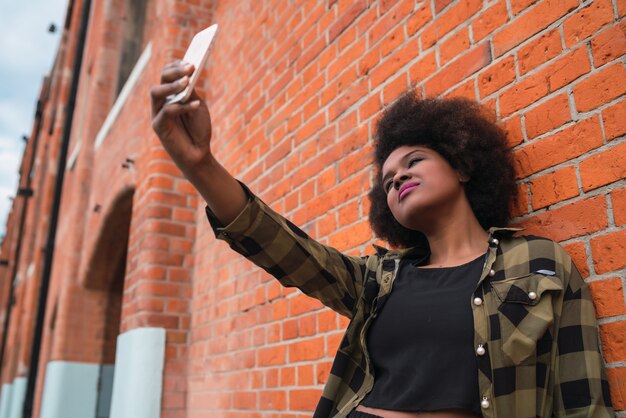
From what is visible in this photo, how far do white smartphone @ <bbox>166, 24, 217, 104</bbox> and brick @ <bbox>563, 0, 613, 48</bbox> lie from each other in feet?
3.17

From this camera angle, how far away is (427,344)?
140 centimetres

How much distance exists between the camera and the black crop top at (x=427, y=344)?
1333mm

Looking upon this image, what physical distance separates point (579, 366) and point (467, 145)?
2.33 feet

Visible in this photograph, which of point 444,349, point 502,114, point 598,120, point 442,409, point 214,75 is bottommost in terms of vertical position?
point 442,409

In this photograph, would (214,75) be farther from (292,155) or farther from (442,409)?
(442,409)

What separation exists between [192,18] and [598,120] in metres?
3.61

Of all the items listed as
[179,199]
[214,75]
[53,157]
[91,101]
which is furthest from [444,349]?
[53,157]

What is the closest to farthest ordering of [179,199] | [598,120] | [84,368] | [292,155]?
[598,120] < [292,155] < [179,199] < [84,368]

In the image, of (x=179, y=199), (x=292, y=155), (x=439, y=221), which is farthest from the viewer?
(x=179, y=199)

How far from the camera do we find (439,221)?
5.37 ft

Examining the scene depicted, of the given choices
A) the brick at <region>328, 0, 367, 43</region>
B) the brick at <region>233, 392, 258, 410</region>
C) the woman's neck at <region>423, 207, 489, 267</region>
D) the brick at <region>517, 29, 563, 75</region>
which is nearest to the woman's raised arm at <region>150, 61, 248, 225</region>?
the woman's neck at <region>423, 207, 489, 267</region>

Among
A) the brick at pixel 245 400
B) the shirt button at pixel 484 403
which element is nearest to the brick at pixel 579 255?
the shirt button at pixel 484 403

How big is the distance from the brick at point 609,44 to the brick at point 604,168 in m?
0.24

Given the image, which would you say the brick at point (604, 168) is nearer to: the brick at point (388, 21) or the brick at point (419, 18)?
the brick at point (419, 18)
